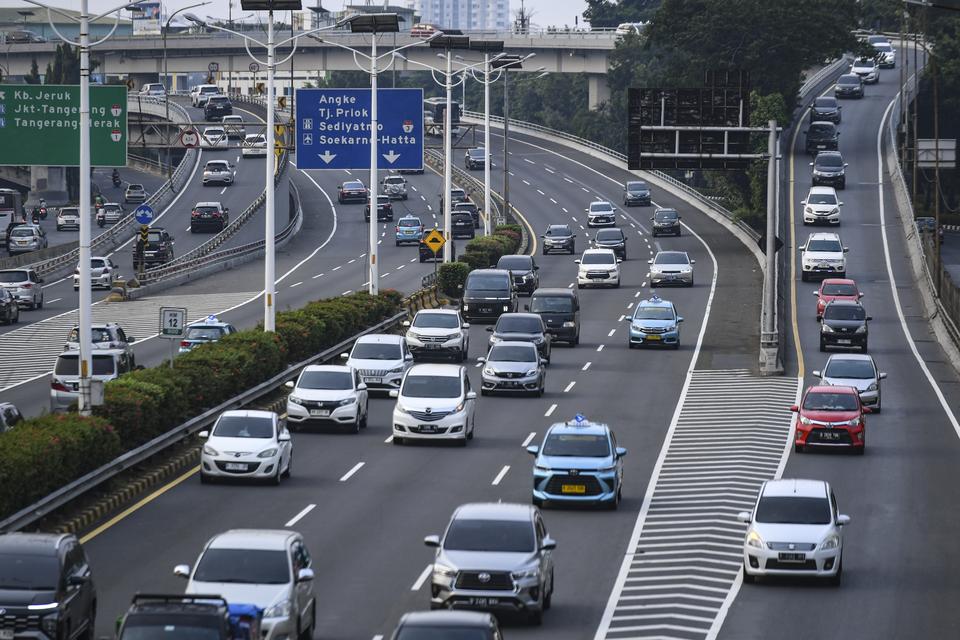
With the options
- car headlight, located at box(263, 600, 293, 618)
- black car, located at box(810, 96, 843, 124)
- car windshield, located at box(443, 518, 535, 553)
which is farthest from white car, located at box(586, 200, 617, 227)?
car headlight, located at box(263, 600, 293, 618)

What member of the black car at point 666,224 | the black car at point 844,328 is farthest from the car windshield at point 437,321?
the black car at point 666,224

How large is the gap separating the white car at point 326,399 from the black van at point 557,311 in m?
17.8

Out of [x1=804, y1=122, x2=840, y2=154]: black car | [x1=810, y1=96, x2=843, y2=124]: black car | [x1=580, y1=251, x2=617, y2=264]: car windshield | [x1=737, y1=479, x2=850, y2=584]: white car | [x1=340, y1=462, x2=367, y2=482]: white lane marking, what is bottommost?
[x1=340, y1=462, x2=367, y2=482]: white lane marking

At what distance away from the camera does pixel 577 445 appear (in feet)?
106

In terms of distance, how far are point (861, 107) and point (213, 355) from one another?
346 ft

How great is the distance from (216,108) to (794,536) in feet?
375

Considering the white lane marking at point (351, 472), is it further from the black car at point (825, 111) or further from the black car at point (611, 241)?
the black car at point (825, 111)

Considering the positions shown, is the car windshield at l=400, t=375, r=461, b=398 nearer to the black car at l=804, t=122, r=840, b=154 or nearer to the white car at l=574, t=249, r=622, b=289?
the white car at l=574, t=249, r=622, b=289

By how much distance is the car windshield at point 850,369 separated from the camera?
4625 centimetres

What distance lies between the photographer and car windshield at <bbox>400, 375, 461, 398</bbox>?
39.1 metres

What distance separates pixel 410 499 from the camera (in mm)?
32406

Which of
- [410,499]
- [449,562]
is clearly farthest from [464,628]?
[410,499]

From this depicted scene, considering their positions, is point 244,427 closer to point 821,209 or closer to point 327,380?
point 327,380

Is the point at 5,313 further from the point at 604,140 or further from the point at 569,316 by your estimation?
the point at 604,140
